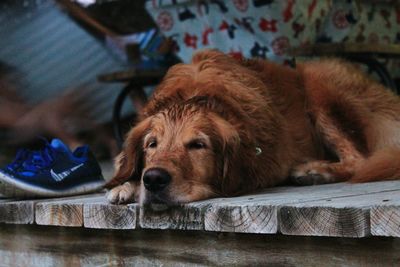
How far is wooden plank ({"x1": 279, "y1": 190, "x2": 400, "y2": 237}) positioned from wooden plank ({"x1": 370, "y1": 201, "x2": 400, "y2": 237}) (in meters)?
0.02

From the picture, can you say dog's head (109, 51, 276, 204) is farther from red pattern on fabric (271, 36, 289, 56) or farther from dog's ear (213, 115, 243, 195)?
red pattern on fabric (271, 36, 289, 56)

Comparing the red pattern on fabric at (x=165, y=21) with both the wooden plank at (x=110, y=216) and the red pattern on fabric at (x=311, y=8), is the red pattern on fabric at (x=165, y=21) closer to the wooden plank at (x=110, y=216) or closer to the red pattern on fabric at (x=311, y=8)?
the red pattern on fabric at (x=311, y=8)

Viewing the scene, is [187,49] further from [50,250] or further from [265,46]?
[50,250]

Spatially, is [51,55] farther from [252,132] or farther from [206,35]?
[252,132]

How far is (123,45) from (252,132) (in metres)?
3.35

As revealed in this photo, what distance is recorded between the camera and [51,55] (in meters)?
5.98

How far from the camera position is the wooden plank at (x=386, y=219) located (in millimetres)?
2072

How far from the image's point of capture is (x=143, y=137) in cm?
327

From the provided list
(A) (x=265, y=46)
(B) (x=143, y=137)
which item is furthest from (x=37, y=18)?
(B) (x=143, y=137)

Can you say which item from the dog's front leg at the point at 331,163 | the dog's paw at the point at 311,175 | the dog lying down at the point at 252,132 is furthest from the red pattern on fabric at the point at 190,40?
the dog's paw at the point at 311,175

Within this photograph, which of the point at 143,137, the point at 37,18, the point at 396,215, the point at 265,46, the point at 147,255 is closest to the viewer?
the point at 396,215

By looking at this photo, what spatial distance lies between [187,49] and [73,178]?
2.02 m

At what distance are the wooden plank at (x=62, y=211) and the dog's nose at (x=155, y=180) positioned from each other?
1.28 feet

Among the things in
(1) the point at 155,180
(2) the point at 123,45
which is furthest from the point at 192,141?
(2) the point at 123,45
